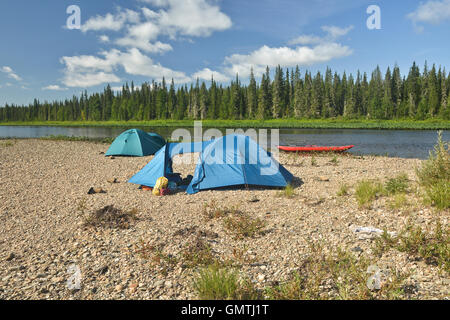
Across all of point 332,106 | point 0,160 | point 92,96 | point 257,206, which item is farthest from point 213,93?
point 257,206

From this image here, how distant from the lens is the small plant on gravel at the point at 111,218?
644 centimetres

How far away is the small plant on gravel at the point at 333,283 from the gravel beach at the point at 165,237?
0.25 metres

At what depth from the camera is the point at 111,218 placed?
672 centimetres

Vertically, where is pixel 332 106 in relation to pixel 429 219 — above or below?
above

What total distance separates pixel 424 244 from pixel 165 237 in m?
4.81

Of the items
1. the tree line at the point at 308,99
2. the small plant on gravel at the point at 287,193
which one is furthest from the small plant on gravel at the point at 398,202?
the tree line at the point at 308,99

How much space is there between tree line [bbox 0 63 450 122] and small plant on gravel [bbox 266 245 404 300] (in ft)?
256

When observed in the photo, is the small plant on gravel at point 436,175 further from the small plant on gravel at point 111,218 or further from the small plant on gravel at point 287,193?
the small plant on gravel at point 111,218

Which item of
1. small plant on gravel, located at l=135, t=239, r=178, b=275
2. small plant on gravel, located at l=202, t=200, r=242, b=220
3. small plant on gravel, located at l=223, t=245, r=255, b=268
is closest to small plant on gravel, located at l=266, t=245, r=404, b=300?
small plant on gravel, located at l=223, t=245, r=255, b=268

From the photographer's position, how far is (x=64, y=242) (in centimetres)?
568

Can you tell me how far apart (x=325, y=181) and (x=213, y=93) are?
8368 centimetres

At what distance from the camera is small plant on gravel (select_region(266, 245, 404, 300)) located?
3.58 metres

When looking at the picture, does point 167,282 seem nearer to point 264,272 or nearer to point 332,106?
point 264,272

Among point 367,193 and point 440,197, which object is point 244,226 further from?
point 440,197
